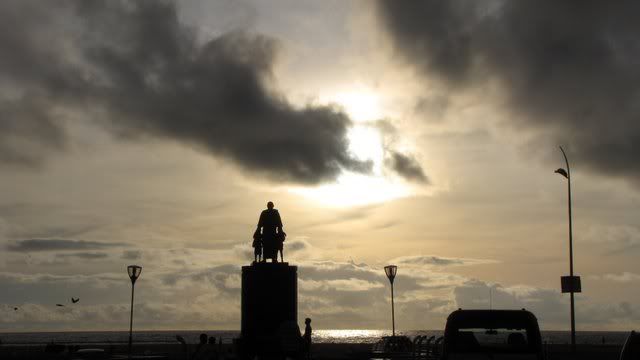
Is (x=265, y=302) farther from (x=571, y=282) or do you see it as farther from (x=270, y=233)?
(x=571, y=282)

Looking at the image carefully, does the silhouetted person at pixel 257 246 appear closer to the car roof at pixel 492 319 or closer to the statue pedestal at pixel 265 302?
the statue pedestal at pixel 265 302

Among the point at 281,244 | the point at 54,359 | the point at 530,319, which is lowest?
the point at 54,359

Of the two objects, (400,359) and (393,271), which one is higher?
(393,271)

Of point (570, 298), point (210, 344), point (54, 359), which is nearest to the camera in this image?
point (210, 344)

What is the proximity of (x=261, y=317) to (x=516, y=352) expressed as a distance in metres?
15.5

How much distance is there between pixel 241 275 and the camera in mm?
29109

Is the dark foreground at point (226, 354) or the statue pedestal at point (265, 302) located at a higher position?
the statue pedestal at point (265, 302)

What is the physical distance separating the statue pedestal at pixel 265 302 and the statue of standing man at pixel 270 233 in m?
1.19

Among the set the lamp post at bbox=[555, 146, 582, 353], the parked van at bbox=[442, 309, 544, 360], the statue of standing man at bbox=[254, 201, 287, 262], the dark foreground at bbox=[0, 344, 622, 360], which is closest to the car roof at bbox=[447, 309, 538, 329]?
the parked van at bbox=[442, 309, 544, 360]

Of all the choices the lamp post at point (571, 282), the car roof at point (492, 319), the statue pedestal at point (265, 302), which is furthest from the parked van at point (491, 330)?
the lamp post at point (571, 282)

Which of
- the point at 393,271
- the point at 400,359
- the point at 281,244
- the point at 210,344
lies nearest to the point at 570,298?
the point at 393,271

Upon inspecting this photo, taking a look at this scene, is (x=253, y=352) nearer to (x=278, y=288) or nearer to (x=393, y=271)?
(x=278, y=288)

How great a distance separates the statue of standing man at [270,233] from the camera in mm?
30000

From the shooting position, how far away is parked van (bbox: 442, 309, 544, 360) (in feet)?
45.5
